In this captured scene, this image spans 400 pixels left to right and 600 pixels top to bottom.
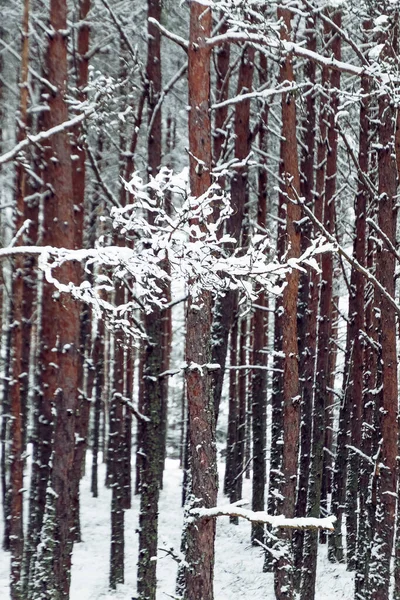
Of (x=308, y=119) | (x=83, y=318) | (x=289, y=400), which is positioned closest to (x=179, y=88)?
(x=308, y=119)

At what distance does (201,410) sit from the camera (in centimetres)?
630

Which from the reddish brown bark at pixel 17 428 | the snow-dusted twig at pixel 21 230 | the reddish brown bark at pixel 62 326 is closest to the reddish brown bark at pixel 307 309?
the reddish brown bark at pixel 62 326

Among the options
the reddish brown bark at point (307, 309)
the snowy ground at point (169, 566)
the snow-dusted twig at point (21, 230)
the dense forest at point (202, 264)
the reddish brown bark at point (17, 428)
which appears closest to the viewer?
A: the dense forest at point (202, 264)

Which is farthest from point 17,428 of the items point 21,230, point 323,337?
point 323,337

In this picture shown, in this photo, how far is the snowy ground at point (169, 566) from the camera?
1363cm

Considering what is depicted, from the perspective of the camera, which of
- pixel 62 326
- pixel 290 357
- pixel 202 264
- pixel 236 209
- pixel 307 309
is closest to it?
pixel 202 264

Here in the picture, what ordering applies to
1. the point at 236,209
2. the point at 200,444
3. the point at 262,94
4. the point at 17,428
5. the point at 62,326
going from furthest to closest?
the point at 17,428
the point at 236,209
the point at 62,326
the point at 262,94
the point at 200,444

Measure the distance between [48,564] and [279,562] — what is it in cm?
313

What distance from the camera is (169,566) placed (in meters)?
16.1

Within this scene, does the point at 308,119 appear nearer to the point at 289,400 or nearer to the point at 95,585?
the point at 289,400

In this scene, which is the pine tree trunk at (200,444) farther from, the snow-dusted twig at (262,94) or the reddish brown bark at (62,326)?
the reddish brown bark at (62,326)

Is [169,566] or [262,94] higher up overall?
[262,94]

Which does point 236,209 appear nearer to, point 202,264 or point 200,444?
point 200,444

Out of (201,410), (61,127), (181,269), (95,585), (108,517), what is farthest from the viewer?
(108,517)
